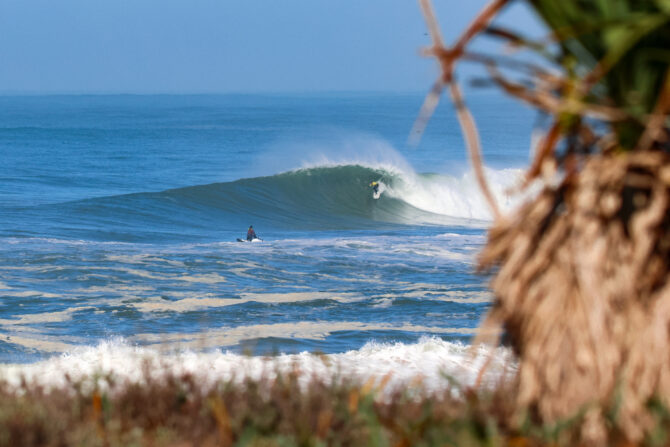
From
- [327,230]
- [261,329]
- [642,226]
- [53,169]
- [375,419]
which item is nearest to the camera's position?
[642,226]

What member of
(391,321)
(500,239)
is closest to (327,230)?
(391,321)

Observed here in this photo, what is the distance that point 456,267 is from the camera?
19.5 metres

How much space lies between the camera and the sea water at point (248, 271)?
7.24 metres

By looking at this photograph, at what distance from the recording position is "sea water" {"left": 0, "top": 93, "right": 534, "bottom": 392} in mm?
7242

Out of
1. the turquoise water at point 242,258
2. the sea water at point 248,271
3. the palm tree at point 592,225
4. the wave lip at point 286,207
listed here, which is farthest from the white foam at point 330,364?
the wave lip at point 286,207

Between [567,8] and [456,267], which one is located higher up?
[567,8]

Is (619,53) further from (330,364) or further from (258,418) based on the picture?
(330,364)

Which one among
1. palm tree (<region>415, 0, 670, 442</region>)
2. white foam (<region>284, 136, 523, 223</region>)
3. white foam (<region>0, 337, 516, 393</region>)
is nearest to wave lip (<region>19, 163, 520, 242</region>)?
white foam (<region>284, 136, 523, 223</region>)

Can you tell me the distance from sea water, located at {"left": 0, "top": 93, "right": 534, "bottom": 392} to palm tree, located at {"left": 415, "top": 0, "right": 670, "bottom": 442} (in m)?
0.30

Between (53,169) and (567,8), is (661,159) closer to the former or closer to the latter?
(567,8)

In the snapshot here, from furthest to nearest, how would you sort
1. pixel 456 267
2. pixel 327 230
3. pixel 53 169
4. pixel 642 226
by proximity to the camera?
pixel 53 169 → pixel 327 230 → pixel 456 267 → pixel 642 226

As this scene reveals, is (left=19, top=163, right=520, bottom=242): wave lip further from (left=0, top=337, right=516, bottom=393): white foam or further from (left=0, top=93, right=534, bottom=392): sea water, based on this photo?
(left=0, top=337, right=516, bottom=393): white foam

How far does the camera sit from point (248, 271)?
60.3 ft

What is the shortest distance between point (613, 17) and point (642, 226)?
0.67m
